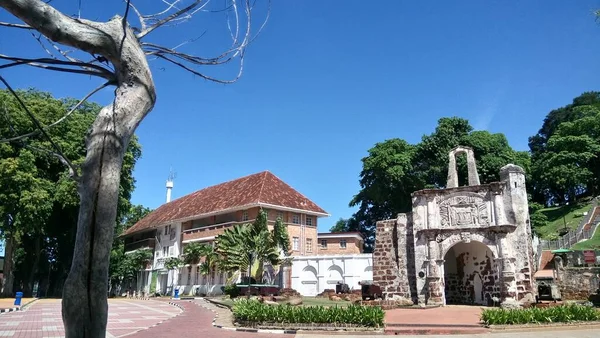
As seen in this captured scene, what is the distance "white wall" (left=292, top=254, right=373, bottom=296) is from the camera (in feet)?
101

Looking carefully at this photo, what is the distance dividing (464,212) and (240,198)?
67.3 ft

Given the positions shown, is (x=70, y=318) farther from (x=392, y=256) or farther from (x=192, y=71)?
(x=392, y=256)

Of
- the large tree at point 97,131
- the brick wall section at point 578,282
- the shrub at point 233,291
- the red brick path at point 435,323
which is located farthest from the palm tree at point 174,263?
the large tree at point 97,131

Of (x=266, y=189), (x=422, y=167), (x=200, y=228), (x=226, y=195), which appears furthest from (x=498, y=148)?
(x=200, y=228)

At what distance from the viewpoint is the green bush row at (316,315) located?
12289 mm

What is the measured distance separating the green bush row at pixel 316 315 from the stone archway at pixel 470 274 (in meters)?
10.1

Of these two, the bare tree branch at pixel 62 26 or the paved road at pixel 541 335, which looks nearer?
the bare tree branch at pixel 62 26

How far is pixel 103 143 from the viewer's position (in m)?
2.53

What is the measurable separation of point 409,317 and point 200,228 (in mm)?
25806

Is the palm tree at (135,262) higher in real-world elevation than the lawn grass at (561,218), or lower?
lower

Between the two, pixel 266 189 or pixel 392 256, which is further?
pixel 266 189

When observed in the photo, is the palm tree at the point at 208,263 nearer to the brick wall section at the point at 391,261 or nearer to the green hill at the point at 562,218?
the brick wall section at the point at 391,261

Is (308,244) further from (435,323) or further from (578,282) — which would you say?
(435,323)

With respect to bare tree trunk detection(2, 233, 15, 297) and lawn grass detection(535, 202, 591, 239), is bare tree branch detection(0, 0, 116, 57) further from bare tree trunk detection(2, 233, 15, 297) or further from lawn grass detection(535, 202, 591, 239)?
lawn grass detection(535, 202, 591, 239)
